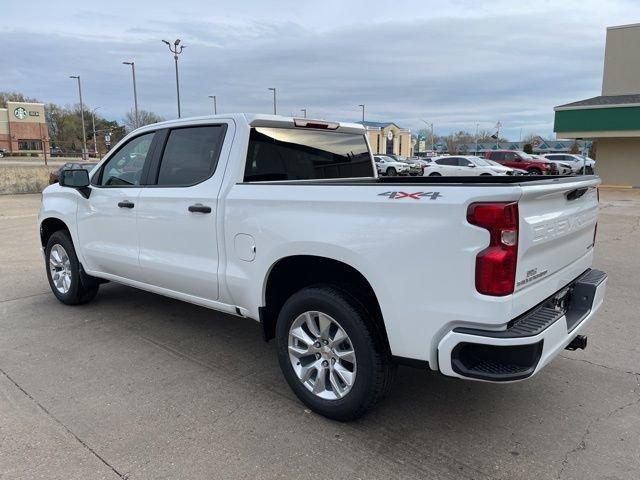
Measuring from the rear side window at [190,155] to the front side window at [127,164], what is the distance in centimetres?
34

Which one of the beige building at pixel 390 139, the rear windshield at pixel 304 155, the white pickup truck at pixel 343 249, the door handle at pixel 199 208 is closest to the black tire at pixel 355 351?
the white pickup truck at pixel 343 249

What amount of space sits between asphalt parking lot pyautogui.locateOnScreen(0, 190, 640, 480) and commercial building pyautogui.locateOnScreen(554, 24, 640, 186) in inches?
873

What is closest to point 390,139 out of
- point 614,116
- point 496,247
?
point 614,116

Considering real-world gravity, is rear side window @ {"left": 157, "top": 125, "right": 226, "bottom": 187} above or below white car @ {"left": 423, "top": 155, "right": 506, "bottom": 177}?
above

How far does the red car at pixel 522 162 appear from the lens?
32156mm

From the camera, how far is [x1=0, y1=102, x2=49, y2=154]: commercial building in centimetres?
7956

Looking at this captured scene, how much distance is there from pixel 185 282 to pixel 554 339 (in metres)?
2.73

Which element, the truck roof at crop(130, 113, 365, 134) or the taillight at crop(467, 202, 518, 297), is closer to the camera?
the taillight at crop(467, 202, 518, 297)

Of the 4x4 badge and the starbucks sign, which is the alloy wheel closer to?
the 4x4 badge

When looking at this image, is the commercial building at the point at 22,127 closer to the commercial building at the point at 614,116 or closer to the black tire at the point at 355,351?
the commercial building at the point at 614,116

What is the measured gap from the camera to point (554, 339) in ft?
9.27

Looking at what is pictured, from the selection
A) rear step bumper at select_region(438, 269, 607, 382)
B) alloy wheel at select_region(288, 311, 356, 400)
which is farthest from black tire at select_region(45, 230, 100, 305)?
rear step bumper at select_region(438, 269, 607, 382)

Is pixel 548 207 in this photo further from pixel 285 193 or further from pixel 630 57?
pixel 630 57

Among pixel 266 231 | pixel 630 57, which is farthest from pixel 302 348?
pixel 630 57
